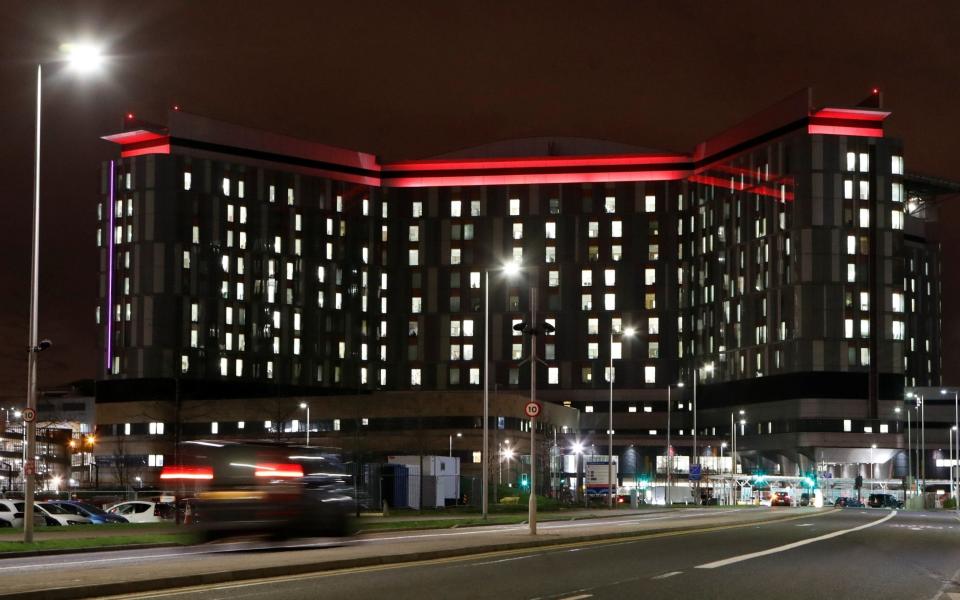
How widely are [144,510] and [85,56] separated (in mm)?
32170

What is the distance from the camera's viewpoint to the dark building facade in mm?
155500

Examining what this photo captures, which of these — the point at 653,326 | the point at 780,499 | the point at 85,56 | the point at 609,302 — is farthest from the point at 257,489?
the point at 653,326

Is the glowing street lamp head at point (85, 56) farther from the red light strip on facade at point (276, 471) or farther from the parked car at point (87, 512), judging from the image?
the parked car at point (87, 512)

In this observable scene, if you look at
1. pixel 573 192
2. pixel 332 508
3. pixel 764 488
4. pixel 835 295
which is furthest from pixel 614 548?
pixel 573 192

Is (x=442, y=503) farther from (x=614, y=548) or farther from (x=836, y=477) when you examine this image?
(x=836, y=477)

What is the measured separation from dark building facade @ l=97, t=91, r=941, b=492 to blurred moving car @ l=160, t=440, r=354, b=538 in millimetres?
112629

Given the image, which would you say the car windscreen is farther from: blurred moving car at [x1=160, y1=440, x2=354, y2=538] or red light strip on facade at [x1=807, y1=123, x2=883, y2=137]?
red light strip on facade at [x1=807, y1=123, x2=883, y2=137]

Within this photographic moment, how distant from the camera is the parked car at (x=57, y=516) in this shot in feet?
158

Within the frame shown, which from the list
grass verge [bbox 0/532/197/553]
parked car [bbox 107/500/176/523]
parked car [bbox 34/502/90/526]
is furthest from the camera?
parked car [bbox 107/500/176/523]

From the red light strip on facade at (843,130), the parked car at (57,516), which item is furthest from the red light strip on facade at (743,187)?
the parked car at (57,516)

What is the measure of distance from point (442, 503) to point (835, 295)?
83.1 metres

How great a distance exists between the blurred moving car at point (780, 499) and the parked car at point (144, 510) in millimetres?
73806

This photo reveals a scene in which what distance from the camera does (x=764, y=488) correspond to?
13538 cm

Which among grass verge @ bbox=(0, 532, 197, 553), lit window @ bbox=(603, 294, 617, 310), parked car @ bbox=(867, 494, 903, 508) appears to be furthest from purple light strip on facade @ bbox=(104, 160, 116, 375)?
grass verge @ bbox=(0, 532, 197, 553)
